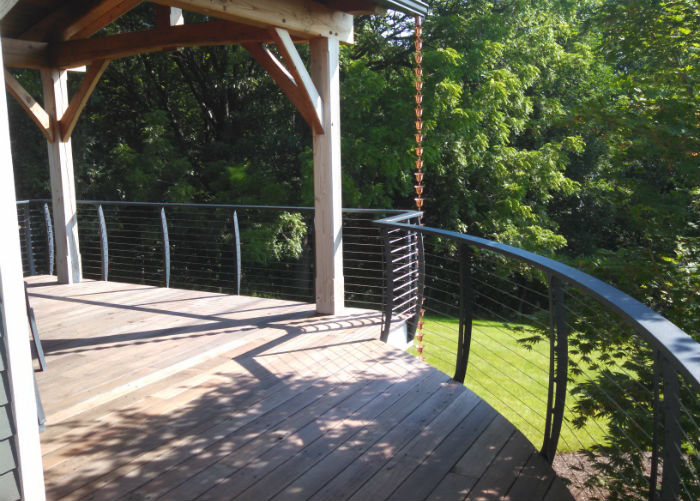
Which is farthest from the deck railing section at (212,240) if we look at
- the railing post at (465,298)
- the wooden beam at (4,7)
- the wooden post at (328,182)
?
the wooden beam at (4,7)

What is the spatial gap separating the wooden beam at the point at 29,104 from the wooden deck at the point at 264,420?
94.9 inches

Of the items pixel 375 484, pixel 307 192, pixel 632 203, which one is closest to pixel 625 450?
pixel 375 484

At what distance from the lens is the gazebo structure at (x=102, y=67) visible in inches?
82.1

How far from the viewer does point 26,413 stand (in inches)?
83.3

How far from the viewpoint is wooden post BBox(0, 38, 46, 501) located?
2.05 m

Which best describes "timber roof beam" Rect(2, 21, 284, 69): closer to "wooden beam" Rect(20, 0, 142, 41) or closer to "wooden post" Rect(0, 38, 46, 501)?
"wooden beam" Rect(20, 0, 142, 41)

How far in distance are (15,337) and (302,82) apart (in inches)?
125

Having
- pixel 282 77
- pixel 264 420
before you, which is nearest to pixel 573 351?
pixel 264 420

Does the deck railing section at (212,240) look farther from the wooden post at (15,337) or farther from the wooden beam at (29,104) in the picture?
the wooden post at (15,337)

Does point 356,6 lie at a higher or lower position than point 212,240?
higher

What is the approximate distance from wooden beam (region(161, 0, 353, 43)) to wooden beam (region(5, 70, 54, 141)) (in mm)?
2690

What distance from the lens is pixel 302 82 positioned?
4730 millimetres

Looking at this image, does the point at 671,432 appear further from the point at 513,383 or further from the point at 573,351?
the point at 513,383

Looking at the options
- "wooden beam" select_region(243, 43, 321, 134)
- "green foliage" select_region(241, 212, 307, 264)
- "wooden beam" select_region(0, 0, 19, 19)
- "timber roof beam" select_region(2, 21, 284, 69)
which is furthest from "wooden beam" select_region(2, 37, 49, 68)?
"green foliage" select_region(241, 212, 307, 264)
